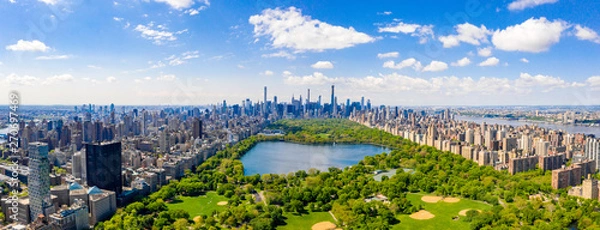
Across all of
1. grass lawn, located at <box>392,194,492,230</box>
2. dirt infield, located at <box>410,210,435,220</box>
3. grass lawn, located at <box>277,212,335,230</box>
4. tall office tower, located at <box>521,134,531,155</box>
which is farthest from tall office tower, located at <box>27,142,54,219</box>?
tall office tower, located at <box>521,134,531,155</box>

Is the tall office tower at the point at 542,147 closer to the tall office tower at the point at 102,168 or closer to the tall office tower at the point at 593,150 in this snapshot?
the tall office tower at the point at 593,150

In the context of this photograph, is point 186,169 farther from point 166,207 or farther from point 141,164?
point 166,207

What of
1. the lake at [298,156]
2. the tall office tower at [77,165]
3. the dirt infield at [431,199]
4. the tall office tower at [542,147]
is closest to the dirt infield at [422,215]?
the dirt infield at [431,199]

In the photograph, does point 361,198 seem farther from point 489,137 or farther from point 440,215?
point 489,137

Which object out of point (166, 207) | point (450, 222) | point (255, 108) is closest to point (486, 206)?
point (450, 222)

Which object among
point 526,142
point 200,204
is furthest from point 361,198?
point 526,142

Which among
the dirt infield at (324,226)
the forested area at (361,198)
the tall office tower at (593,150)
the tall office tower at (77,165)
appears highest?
the tall office tower at (593,150)
